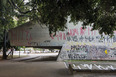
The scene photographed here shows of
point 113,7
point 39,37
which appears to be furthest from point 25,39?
point 113,7

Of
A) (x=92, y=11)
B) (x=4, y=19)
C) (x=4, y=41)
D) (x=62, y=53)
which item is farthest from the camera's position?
(x=4, y=41)

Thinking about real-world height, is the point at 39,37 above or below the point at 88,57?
above

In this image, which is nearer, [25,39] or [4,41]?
[25,39]

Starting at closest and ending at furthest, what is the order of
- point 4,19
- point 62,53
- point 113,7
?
point 113,7
point 4,19
point 62,53

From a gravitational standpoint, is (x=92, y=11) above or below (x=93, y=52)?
above

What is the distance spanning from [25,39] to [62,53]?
5.23 m

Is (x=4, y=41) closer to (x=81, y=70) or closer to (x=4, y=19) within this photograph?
(x=4, y=19)

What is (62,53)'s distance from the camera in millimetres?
14656

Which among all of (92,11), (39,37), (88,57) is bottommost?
(88,57)

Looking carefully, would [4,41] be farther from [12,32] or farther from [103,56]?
[103,56]

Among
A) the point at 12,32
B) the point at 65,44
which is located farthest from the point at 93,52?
the point at 12,32

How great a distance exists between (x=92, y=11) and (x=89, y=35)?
26.6ft

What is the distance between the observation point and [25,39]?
14922mm

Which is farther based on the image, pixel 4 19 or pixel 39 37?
pixel 39 37
